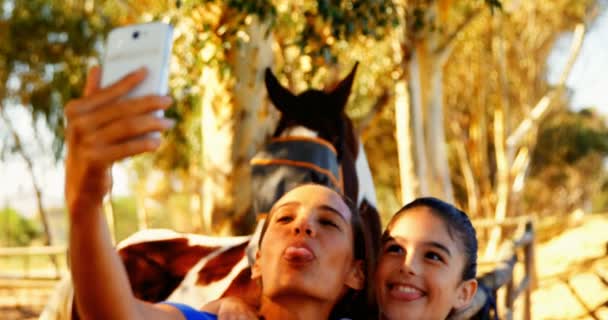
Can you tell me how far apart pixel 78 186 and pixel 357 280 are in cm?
78

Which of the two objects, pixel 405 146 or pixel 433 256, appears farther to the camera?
pixel 405 146

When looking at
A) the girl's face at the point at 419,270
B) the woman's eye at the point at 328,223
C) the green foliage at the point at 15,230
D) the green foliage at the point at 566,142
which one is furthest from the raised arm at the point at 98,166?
the green foliage at the point at 15,230

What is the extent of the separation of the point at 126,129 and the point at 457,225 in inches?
37.3

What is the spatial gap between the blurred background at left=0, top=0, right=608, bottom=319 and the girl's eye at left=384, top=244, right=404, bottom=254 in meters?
2.62

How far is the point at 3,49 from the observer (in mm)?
13984

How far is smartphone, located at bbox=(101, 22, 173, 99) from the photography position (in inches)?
28.8

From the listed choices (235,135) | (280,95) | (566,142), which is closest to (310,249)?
(280,95)

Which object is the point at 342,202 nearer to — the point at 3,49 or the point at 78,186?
the point at 78,186

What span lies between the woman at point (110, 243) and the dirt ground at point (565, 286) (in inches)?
146

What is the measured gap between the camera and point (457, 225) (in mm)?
1450

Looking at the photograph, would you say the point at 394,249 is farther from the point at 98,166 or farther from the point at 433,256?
A: the point at 98,166

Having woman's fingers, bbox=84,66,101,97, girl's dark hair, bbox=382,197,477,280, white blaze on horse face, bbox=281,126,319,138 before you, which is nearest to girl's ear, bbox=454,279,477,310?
girl's dark hair, bbox=382,197,477,280

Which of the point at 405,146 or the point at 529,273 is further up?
the point at 405,146

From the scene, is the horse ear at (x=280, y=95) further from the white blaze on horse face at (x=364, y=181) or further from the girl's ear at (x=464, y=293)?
the girl's ear at (x=464, y=293)
